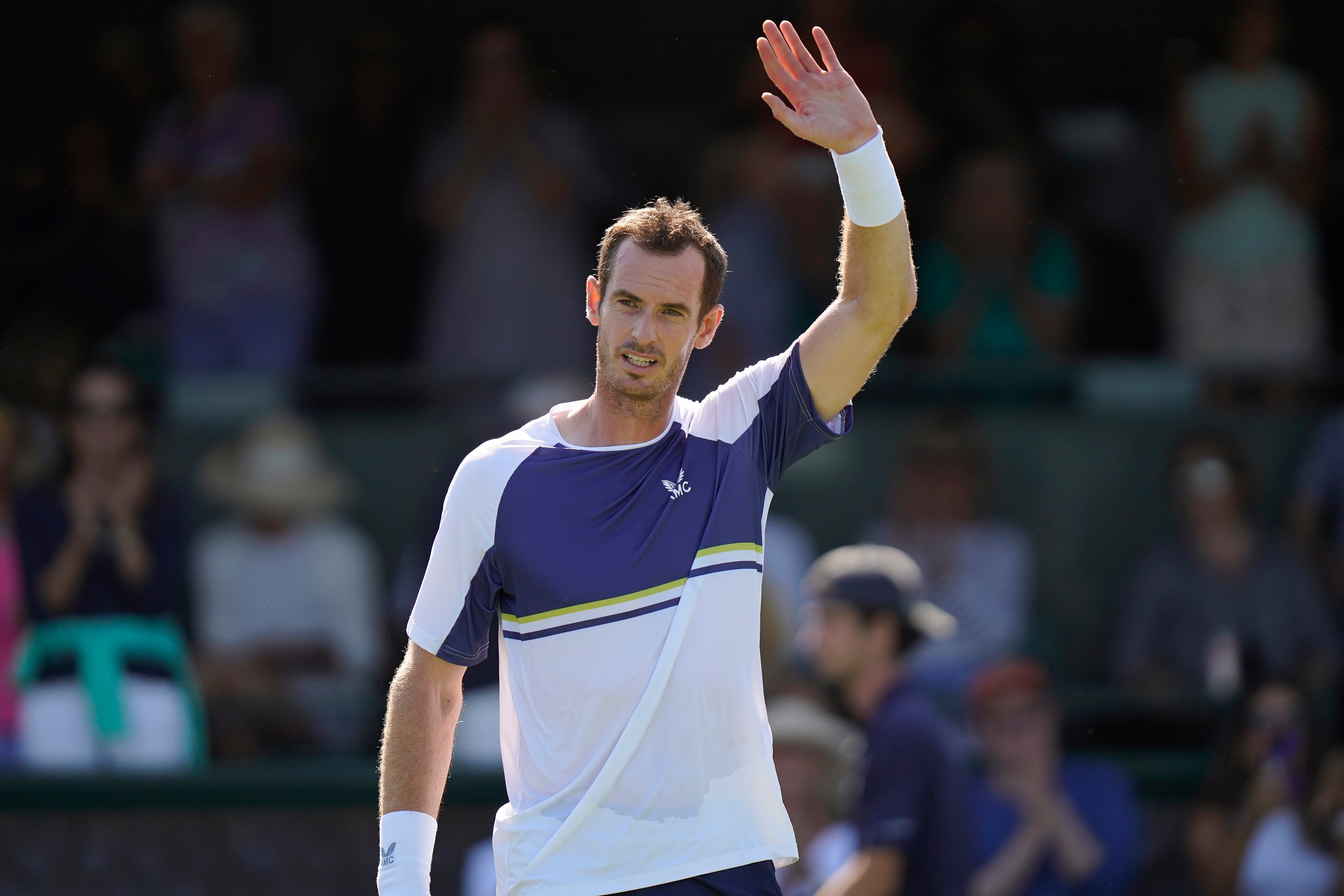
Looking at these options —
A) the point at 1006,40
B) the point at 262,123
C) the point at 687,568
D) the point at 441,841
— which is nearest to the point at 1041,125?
the point at 1006,40

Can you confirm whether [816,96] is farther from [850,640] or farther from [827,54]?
[850,640]

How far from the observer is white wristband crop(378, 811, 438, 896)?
3.36m

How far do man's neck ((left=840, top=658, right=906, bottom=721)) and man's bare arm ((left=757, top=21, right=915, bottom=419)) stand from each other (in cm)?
238

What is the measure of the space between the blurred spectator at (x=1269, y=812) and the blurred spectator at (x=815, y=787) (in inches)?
60.1

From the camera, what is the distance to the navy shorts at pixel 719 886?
127 inches

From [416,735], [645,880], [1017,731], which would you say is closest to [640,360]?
[416,735]

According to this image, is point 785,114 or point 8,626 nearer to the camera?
point 785,114

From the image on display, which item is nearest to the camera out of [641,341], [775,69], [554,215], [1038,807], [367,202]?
[641,341]

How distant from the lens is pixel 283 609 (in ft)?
24.7

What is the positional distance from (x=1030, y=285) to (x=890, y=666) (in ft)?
9.93

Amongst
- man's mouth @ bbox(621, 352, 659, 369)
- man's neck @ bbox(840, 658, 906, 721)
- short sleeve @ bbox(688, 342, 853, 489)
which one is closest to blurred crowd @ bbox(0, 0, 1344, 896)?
man's neck @ bbox(840, 658, 906, 721)

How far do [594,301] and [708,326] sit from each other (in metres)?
0.24

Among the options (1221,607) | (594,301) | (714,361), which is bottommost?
(1221,607)

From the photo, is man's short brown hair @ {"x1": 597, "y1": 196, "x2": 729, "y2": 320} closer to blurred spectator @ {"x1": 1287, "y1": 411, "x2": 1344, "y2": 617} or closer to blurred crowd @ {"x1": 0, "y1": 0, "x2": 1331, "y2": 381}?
blurred crowd @ {"x1": 0, "y1": 0, "x2": 1331, "y2": 381}
